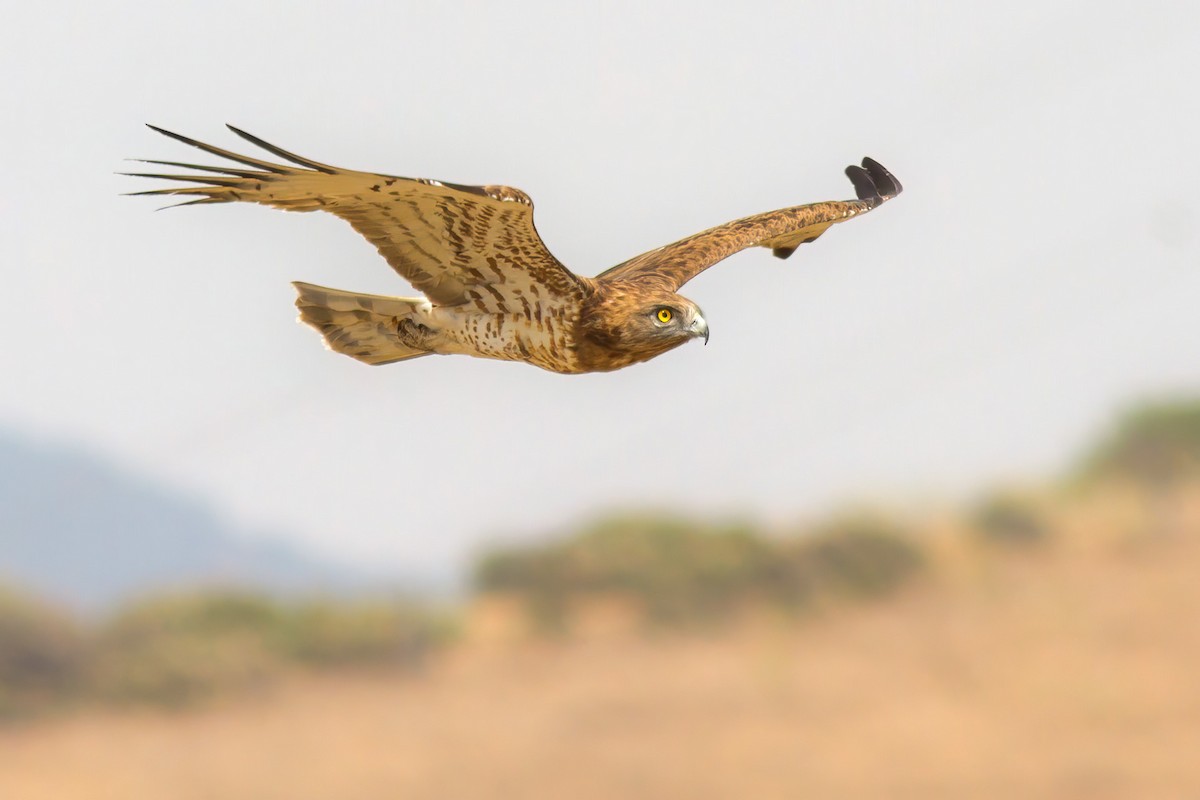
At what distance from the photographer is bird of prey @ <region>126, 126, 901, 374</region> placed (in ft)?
23.6

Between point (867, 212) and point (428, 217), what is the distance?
440cm

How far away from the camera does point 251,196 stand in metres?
7.16

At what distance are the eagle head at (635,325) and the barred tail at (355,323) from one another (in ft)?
4.44

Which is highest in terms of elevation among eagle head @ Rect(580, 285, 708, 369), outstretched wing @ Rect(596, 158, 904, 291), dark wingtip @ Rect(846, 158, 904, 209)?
dark wingtip @ Rect(846, 158, 904, 209)

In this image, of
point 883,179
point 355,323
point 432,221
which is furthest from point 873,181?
point 432,221

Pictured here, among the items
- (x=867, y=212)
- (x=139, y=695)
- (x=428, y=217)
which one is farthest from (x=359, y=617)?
(x=428, y=217)

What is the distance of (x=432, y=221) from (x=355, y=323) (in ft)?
4.65

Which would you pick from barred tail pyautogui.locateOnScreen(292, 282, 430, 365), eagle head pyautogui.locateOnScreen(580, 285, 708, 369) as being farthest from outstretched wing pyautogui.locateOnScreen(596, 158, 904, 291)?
barred tail pyautogui.locateOnScreen(292, 282, 430, 365)

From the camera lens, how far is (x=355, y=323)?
9016 mm

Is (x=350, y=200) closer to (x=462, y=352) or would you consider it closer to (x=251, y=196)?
(x=251, y=196)

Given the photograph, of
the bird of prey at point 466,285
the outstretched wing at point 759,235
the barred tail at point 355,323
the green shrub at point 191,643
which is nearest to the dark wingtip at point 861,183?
the outstretched wing at point 759,235

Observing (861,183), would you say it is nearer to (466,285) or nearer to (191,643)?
(466,285)

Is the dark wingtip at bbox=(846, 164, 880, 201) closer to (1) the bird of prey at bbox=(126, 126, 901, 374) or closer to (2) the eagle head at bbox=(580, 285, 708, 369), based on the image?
(1) the bird of prey at bbox=(126, 126, 901, 374)

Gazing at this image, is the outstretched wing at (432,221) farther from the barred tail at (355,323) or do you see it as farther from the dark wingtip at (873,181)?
the dark wingtip at (873,181)
